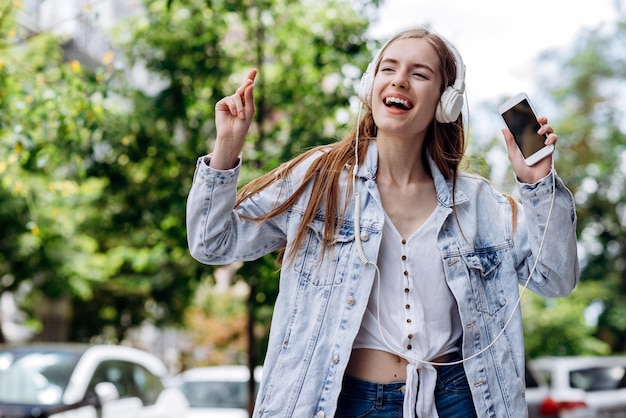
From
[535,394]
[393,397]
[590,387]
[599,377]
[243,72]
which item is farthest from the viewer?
[599,377]

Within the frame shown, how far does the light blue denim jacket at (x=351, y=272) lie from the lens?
8.63 feet

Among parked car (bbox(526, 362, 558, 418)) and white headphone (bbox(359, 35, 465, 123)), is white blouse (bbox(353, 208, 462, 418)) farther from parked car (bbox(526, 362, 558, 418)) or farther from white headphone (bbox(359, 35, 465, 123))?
parked car (bbox(526, 362, 558, 418))

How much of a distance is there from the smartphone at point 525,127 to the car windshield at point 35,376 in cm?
608

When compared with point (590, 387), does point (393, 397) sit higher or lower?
lower

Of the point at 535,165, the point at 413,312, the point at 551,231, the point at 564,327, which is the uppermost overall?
the point at 564,327

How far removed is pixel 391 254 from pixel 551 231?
46 centimetres

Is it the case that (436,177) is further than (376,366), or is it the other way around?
(436,177)

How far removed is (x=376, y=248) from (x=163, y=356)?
105ft

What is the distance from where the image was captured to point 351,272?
270 cm

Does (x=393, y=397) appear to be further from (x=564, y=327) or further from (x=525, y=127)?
(x=564, y=327)

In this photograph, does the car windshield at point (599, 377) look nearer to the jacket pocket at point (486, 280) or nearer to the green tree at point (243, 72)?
the green tree at point (243, 72)

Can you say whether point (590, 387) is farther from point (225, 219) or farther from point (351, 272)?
point (225, 219)

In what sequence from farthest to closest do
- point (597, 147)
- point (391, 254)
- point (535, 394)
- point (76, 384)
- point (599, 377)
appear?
point (597, 147) → point (599, 377) → point (535, 394) → point (76, 384) → point (391, 254)

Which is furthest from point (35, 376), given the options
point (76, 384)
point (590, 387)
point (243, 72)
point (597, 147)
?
point (597, 147)
